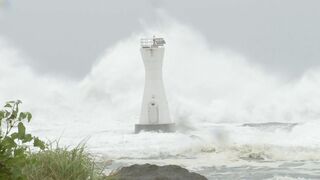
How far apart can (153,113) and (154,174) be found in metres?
32.8

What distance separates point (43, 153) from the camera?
8.54 metres

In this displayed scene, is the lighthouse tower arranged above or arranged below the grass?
above

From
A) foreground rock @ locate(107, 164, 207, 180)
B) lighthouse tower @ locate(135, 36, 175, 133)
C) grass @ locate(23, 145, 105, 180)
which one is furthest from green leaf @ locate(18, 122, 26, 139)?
lighthouse tower @ locate(135, 36, 175, 133)

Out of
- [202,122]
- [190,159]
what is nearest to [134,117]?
[202,122]

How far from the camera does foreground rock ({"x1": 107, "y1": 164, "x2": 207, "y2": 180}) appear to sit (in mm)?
8883

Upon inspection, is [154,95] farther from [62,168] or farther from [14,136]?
[14,136]

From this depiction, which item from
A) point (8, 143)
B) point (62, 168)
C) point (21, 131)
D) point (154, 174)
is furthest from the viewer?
point (154, 174)

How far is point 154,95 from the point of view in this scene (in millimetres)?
42125

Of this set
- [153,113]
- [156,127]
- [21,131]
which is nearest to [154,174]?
[21,131]

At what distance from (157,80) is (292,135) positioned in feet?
33.7

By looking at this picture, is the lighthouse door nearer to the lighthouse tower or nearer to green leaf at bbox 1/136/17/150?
the lighthouse tower

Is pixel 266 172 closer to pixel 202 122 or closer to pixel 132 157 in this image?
pixel 132 157

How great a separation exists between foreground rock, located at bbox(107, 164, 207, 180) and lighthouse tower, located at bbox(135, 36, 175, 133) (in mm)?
32274

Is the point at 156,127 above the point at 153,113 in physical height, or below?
below
